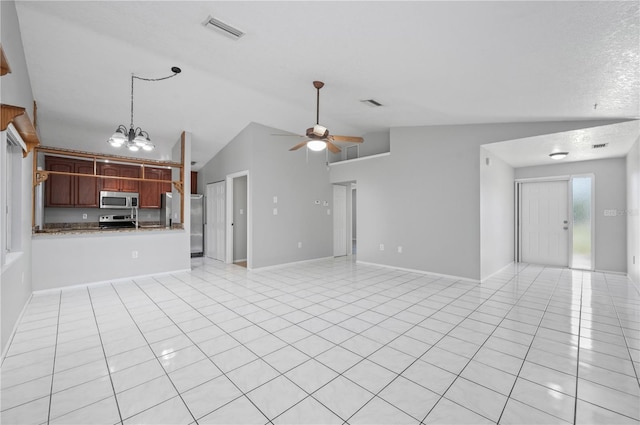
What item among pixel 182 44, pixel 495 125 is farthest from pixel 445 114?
pixel 182 44

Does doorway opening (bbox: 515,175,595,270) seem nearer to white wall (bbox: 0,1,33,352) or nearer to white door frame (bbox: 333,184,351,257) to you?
white door frame (bbox: 333,184,351,257)

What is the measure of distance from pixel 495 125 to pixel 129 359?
5597 mm

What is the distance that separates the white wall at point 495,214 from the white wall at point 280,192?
3.52 metres

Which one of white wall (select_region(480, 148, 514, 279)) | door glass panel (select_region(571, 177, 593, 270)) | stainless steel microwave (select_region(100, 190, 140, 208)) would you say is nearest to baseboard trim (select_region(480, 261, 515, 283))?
white wall (select_region(480, 148, 514, 279))

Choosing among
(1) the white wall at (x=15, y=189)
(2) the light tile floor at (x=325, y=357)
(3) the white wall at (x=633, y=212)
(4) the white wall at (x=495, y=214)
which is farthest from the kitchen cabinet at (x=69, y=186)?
(3) the white wall at (x=633, y=212)

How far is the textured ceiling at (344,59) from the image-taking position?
2.15 m

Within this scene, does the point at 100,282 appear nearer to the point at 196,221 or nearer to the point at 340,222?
the point at 196,221

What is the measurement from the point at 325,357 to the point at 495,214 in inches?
185

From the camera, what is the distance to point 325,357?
230 centimetres

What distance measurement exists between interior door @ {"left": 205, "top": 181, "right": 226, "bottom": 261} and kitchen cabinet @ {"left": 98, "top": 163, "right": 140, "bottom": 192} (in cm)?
186

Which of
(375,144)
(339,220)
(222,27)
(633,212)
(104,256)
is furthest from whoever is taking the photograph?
(339,220)

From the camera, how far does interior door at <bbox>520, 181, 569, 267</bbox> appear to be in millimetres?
5988

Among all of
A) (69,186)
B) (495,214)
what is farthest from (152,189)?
(495,214)

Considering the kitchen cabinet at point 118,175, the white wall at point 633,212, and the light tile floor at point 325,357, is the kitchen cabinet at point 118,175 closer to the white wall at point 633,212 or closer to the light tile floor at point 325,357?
the light tile floor at point 325,357
